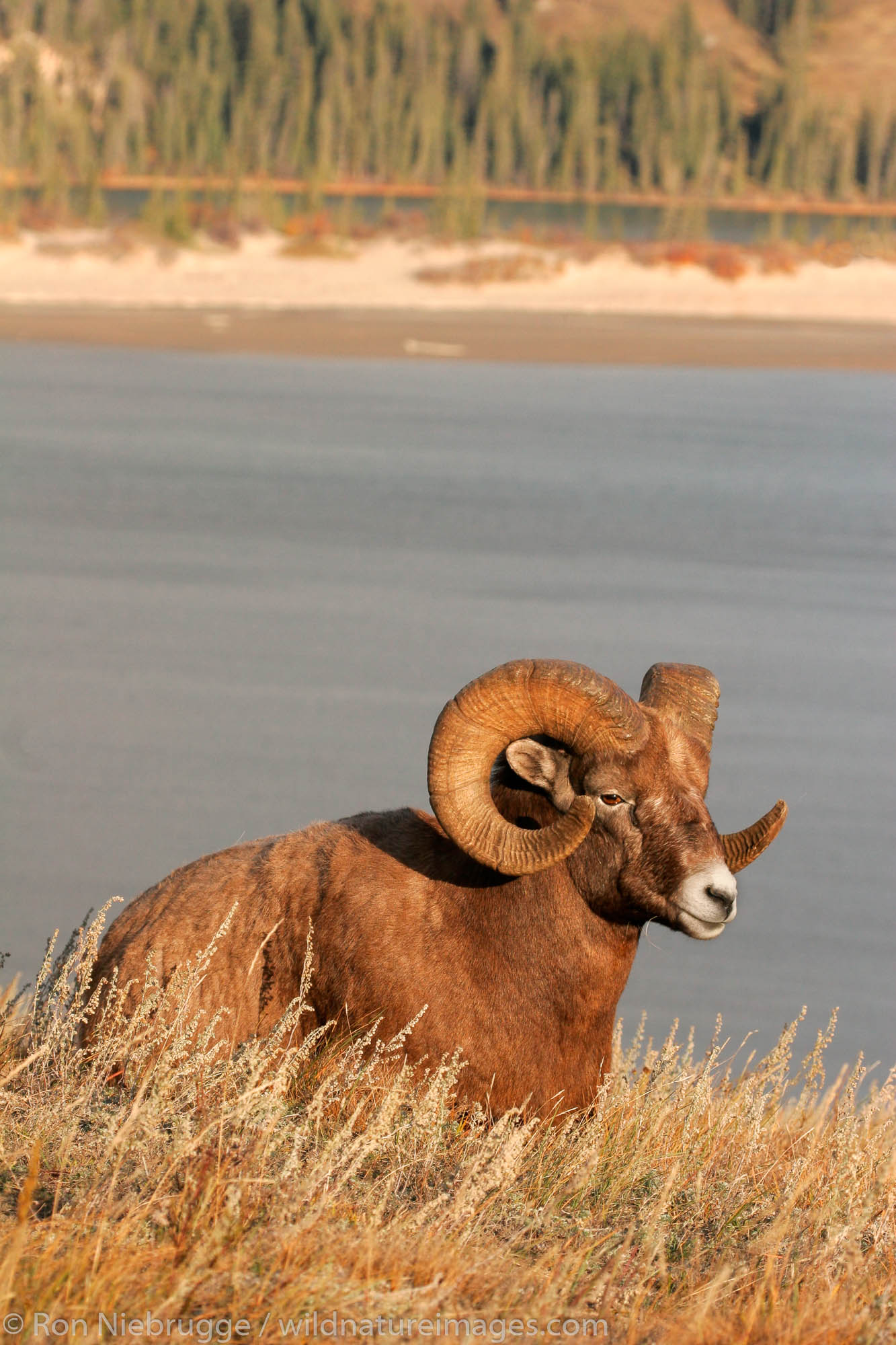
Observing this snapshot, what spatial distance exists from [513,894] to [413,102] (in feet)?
255

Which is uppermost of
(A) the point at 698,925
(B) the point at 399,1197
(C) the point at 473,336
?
(A) the point at 698,925

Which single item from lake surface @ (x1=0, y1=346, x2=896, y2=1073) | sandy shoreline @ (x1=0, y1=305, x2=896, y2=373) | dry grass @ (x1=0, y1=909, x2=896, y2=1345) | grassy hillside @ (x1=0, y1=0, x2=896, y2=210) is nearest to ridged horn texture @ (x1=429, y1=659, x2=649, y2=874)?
dry grass @ (x1=0, y1=909, x2=896, y2=1345)

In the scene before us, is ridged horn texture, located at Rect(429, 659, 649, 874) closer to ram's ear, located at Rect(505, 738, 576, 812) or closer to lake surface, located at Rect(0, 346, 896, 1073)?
ram's ear, located at Rect(505, 738, 576, 812)

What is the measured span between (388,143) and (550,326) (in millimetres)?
40594

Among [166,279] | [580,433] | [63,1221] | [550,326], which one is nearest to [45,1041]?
[63,1221]

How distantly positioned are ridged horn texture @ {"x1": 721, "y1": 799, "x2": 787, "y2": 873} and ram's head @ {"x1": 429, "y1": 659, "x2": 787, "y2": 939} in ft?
0.49

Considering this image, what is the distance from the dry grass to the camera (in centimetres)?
378

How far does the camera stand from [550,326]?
4112cm

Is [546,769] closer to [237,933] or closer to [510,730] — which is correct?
[510,730]

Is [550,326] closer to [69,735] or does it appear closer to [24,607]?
[24,607]

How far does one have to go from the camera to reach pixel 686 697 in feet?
19.0

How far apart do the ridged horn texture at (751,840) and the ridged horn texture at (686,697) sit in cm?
30

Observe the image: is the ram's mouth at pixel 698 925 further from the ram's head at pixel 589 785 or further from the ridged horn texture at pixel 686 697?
the ridged horn texture at pixel 686 697

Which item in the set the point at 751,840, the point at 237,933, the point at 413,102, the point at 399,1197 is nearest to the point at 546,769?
the point at 751,840
